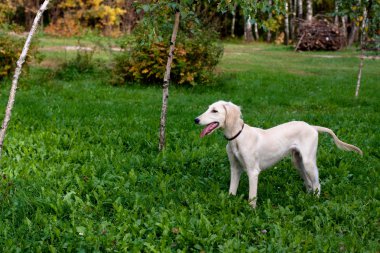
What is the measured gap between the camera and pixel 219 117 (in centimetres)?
556

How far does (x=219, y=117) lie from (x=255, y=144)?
0.56 meters

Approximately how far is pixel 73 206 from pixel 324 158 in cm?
404

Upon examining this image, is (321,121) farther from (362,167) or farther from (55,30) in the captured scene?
(55,30)

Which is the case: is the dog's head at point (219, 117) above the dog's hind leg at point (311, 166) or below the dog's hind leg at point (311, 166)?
above

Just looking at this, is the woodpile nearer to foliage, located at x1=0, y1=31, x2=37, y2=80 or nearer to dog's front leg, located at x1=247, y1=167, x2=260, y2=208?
foliage, located at x1=0, y1=31, x2=37, y2=80

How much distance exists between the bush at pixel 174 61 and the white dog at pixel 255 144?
8926mm

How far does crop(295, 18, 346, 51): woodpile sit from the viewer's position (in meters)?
30.3

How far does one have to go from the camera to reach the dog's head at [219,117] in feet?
18.2

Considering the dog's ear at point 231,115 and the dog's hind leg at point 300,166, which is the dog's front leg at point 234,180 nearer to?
the dog's ear at point 231,115

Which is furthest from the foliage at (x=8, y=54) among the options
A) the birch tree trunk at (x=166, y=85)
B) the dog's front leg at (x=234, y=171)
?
the dog's front leg at (x=234, y=171)

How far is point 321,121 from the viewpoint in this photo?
10039 millimetres

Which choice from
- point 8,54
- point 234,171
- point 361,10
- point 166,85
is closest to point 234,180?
point 234,171

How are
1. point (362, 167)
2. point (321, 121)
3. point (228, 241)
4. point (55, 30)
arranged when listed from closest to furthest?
point (228, 241) < point (362, 167) < point (321, 121) < point (55, 30)

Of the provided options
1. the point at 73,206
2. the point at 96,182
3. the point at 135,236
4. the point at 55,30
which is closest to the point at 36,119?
the point at 96,182
